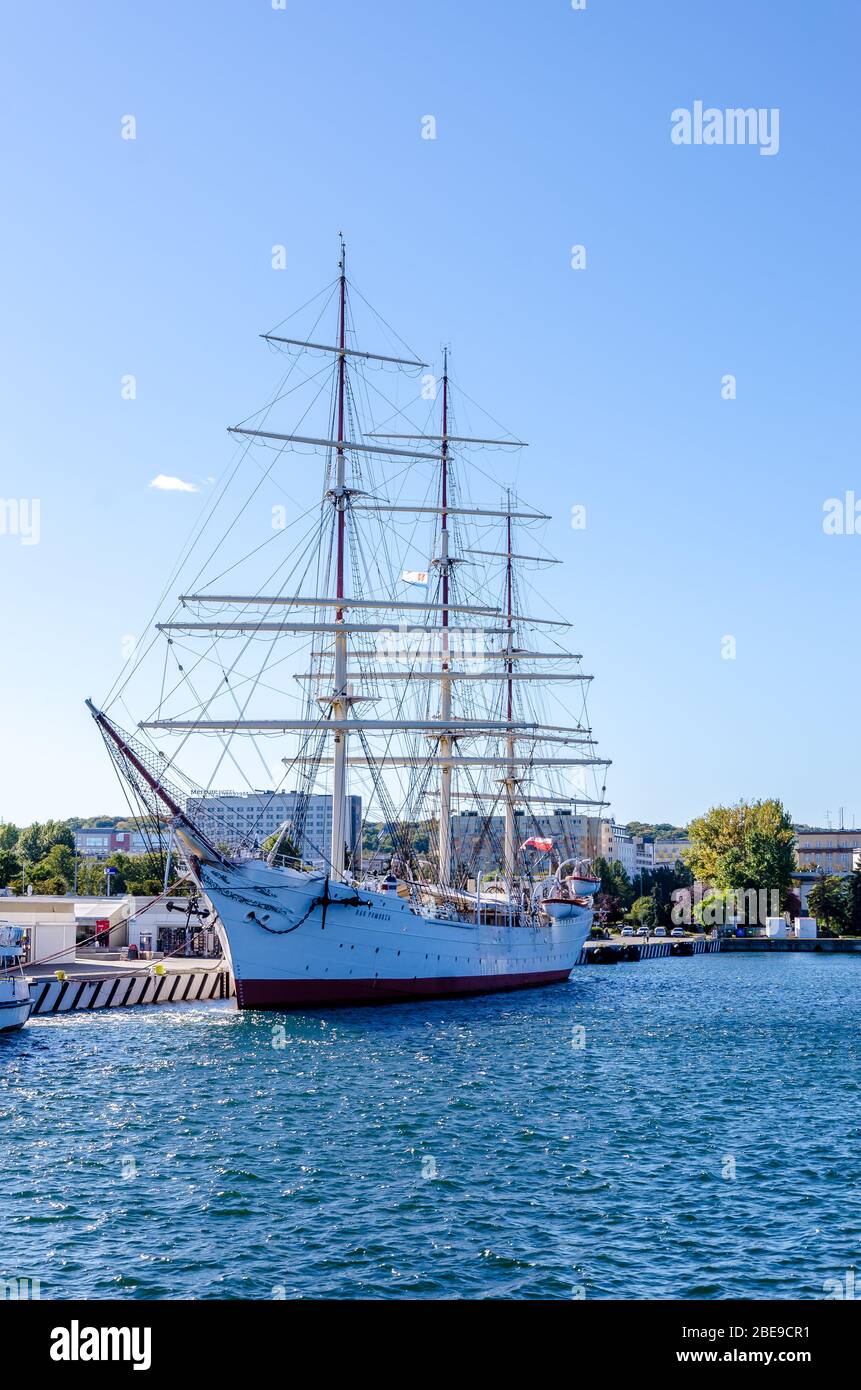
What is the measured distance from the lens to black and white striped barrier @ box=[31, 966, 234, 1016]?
168 ft

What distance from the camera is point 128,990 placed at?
53625 mm

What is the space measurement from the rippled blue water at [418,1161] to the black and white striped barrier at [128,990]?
450 centimetres

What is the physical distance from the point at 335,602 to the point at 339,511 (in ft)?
15.8

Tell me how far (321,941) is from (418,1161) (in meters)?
25.5

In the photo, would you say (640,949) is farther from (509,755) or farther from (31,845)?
(31,845)

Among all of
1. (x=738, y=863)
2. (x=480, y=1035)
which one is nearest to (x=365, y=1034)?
(x=480, y=1035)

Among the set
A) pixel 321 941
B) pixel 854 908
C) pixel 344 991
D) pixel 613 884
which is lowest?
pixel 854 908

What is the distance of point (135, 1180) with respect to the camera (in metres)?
23.7

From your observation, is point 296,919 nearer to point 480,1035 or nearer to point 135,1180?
point 480,1035

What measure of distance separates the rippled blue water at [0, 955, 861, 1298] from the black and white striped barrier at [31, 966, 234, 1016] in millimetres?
→ 4496

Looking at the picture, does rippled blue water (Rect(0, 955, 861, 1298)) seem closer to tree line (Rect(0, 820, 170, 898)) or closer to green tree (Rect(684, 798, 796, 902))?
tree line (Rect(0, 820, 170, 898))

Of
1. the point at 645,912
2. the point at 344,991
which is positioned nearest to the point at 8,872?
the point at 645,912

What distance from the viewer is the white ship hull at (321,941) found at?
48.9 meters

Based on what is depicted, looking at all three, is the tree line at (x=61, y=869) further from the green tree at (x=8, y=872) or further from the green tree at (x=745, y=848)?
the green tree at (x=745, y=848)
